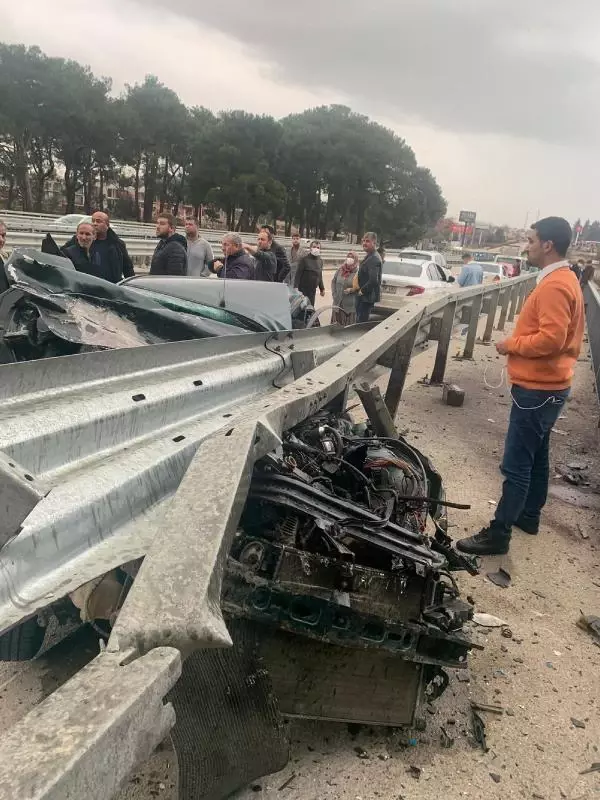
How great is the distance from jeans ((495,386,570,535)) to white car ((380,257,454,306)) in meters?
9.19

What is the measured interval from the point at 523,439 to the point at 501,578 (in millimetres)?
890

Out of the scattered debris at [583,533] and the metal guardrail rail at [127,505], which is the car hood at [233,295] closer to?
the metal guardrail rail at [127,505]

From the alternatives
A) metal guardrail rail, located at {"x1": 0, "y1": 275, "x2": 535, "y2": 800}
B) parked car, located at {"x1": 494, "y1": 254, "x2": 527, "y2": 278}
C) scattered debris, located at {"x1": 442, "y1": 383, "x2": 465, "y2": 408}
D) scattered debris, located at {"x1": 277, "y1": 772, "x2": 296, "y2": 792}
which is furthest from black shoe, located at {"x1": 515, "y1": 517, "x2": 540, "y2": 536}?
parked car, located at {"x1": 494, "y1": 254, "x2": 527, "y2": 278}

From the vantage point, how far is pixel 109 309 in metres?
2.87

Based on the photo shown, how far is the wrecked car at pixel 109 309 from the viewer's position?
2422 millimetres

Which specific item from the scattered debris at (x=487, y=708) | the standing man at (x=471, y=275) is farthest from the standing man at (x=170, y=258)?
the standing man at (x=471, y=275)

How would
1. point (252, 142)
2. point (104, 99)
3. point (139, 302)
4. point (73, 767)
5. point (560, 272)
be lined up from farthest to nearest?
point (252, 142) → point (104, 99) → point (560, 272) → point (139, 302) → point (73, 767)

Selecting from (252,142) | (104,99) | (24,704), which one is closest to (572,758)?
(24,704)

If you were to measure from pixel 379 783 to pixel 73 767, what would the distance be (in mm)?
1666

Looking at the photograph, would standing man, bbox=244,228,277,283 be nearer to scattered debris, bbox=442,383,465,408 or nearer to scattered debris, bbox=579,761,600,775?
scattered debris, bbox=442,383,465,408

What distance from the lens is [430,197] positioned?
7119 centimetres

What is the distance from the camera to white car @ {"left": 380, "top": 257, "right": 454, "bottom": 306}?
13.2m

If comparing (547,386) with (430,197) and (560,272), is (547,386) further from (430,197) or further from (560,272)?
(430,197)

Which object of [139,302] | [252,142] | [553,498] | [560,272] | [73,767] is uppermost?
[252,142]
